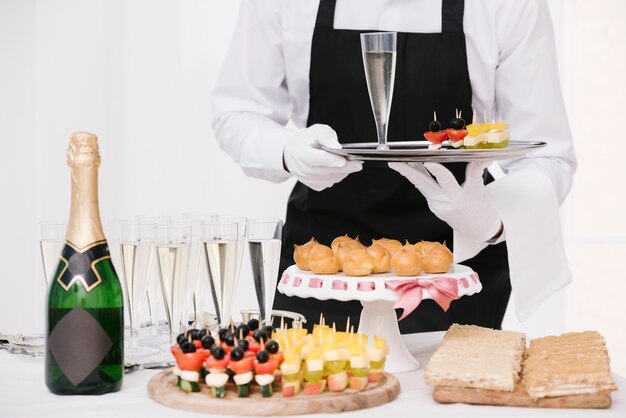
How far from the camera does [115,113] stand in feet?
13.1

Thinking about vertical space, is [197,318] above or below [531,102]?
below

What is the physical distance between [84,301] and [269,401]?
1.00ft

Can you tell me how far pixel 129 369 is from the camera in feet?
5.13

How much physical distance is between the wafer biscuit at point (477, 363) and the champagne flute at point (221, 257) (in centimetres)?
36

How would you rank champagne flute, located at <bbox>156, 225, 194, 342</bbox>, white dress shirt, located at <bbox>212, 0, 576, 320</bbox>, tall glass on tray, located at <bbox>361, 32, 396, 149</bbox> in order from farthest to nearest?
white dress shirt, located at <bbox>212, 0, 576, 320</bbox> < tall glass on tray, located at <bbox>361, 32, 396, 149</bbox> < champagne flute, located at <bbox>156, 225, 194, 342</bbox>

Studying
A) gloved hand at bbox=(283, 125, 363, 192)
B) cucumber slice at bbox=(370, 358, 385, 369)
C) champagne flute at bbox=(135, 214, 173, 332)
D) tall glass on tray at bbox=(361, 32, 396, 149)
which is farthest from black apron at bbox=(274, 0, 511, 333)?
cucumber slice at bbox=(370, 358, 385, 369)

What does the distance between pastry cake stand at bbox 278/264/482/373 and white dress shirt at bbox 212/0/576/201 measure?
70 cm

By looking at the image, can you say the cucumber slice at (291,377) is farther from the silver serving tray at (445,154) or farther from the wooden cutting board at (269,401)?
the silver serving tray at (445,154)

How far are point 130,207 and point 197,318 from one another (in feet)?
8.01

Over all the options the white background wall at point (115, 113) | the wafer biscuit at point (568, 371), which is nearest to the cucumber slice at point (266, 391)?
the wafer biscuit at point (568, 371)

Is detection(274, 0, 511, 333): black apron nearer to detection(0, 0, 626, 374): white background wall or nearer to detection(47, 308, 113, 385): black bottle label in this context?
detection(47, 308, 113, 385): black bottle label

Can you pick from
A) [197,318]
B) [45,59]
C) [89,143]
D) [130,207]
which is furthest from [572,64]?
[89,143]

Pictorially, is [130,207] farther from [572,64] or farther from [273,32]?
[572,64]

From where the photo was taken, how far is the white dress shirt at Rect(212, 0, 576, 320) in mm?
2373
